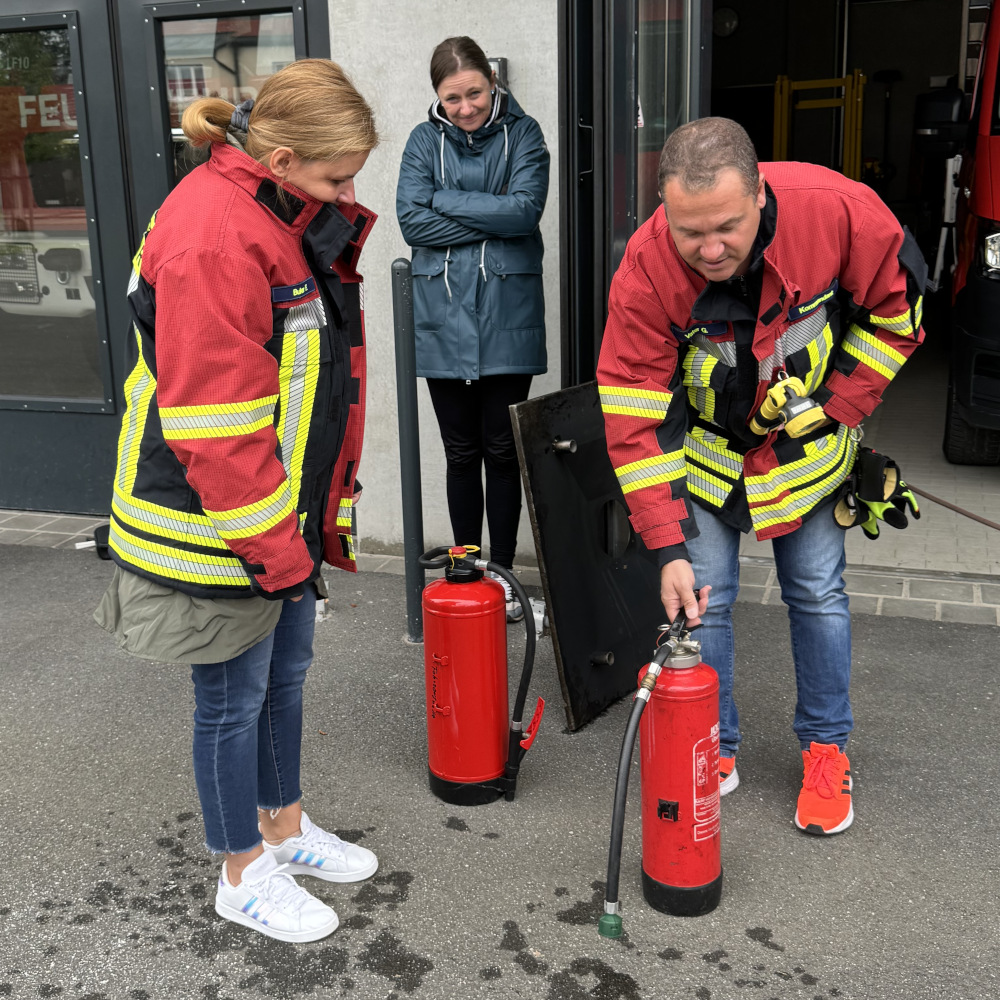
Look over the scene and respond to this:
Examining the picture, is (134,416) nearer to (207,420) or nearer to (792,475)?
(207,420)

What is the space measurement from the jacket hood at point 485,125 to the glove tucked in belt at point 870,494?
1801 millimetres

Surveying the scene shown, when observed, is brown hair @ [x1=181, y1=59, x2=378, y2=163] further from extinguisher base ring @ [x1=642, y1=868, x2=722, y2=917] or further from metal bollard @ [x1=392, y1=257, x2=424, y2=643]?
extinguisher base ring @ [x1=642, y1=868, x2=722, y2=917]

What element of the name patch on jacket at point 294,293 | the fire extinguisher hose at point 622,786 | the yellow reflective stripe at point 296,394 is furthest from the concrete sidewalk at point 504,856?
the name patch on jacket at point 294,293

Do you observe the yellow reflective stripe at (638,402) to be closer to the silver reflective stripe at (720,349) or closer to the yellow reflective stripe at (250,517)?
the silver reflective stripe at (720,349)

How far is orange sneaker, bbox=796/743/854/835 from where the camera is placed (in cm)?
293

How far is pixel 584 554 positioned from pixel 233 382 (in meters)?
1.58

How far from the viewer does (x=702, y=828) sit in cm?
256

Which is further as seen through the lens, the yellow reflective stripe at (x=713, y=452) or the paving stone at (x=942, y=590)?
the paving stone at (x=942, y=590)

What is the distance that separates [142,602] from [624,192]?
211 cm

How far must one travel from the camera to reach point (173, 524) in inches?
89.2

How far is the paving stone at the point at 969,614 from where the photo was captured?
4184 mm

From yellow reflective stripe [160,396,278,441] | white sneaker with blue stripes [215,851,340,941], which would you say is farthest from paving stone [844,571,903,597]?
yellow reflective stripe [160,396,278,441]

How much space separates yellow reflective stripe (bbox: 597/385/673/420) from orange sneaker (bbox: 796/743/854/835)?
1.02 meters

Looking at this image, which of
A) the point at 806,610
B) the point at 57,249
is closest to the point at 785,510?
the point at 806,610
